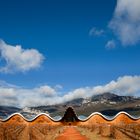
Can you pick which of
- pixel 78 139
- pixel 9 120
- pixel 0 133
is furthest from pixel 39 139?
pixel 9 120

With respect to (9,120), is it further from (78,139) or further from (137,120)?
(78,139)

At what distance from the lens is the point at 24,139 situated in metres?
33.7

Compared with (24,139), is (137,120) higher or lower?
higher

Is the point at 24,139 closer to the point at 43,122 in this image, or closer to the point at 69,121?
the point at 43,122

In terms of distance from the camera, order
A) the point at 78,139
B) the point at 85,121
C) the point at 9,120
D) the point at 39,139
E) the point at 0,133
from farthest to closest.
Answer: the point at 85,121, the point at 9,120, the point at 39,139, the point at 78,139, the point at 0,133

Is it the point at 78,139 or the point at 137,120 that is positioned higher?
the point at 137,120

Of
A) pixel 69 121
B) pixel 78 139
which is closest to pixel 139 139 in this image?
pixel 78 139

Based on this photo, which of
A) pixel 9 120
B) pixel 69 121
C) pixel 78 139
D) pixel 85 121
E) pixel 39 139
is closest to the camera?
pixel 78 139

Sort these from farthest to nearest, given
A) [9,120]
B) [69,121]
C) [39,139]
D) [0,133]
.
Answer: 1. [69,121]
2. [9,120]
3. [39,139]
4. [0,133]

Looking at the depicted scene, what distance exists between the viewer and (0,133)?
26.1 metres

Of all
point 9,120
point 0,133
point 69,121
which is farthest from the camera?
point 69,121

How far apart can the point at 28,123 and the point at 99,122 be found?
1607 cm

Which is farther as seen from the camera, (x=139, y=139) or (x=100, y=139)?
(x=100, y=139)

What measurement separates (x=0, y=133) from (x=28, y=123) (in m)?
41.1
